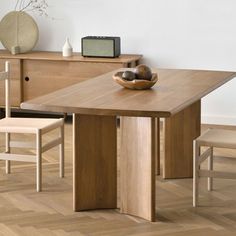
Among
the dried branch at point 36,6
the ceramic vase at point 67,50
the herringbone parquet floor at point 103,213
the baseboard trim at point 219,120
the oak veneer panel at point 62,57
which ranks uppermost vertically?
the dried branch at point 36,6

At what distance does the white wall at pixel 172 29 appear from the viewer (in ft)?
22.4

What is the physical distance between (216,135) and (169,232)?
819 mm

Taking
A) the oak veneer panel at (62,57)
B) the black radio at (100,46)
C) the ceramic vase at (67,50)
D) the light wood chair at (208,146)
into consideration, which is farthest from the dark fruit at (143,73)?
the ceramic vase at (67,50)

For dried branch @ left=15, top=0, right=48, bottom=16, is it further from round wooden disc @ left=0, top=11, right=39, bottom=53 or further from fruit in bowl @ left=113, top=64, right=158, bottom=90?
fruit in bowl @ left=113, top=64, right=158, bottom=90

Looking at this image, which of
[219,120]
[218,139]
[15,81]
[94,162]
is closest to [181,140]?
[218,139]

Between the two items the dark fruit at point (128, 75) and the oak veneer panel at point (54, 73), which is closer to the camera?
the dark fruit at point (128, 75)

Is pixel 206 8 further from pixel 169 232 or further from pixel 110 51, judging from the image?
pixel 169 232

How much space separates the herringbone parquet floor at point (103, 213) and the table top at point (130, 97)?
65 cm

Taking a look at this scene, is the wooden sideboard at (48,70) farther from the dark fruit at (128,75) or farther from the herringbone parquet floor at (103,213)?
the dark fruit at (128,75)

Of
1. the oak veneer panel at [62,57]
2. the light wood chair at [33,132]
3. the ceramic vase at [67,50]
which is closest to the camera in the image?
the light wood chair at [33,132]

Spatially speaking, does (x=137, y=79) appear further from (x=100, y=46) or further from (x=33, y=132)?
(x=100, y=46)

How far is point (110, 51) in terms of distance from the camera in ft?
22.5

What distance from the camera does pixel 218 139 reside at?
465 centimetres

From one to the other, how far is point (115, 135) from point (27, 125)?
0.77 meters
